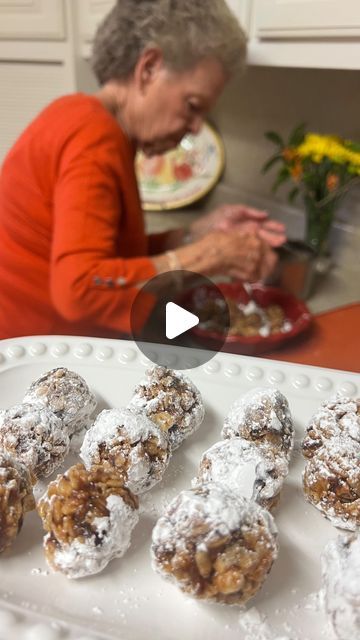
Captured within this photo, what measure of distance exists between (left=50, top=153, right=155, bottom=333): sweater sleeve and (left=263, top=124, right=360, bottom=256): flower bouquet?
0.49 meters

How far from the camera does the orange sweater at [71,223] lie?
99cm

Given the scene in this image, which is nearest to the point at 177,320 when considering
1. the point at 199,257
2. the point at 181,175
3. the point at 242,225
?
the point at 199,257

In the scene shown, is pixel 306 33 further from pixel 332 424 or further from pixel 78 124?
pixel 332 424

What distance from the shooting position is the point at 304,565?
0.53 metres

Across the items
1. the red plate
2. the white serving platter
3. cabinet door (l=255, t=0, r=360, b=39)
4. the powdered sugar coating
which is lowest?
the red plate

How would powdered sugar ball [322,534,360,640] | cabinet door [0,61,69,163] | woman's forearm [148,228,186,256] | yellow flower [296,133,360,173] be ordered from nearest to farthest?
1. powdered sugar ball [322,534,360,640]
2. yellow flower [296,133,360,173]
3. woman's forearm [148,228,186,256]
4. cabinet door [0,61,69,163]

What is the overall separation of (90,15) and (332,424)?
135 cm

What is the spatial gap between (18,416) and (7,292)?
2.10 ft

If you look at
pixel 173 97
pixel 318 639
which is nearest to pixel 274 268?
pixel 173 97

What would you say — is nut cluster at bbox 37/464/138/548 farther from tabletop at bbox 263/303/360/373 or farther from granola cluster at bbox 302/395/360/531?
tabletop at bbox 263/303/360/373

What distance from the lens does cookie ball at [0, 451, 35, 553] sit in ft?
1.61
